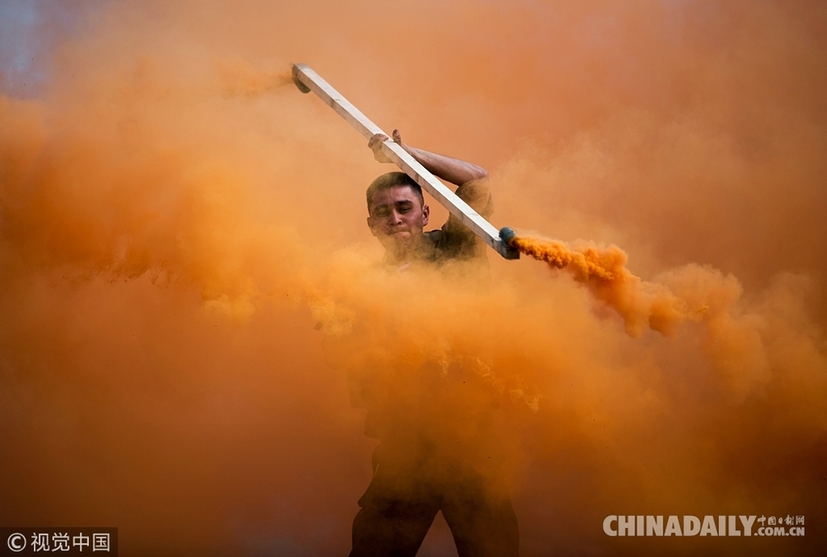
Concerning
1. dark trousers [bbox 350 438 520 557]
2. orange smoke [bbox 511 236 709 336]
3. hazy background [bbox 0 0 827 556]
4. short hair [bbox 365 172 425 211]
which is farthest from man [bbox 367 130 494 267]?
dark trousers [bbox 350 438 520 557]

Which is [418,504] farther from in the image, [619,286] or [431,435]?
[619,286]

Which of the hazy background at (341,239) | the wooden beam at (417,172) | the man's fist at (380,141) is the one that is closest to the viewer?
the wooden beam at (417,172)

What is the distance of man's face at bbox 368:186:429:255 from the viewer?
127 inches

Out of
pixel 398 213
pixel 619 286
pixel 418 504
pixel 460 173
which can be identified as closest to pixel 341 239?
pixel 398 213

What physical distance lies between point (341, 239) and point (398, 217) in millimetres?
746

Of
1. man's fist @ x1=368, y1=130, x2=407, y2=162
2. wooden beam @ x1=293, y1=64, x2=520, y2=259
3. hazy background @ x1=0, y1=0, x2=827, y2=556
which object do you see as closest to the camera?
wooden beam @ x1=293, y1=64, x2=520, y2=259

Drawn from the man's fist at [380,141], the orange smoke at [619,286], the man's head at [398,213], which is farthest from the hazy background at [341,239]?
the man's fist at [380,141]

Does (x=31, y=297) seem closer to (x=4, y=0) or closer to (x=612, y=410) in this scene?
(x=4, y=0)

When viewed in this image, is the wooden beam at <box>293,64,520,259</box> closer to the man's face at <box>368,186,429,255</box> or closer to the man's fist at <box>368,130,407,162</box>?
the man's fist at <box>368,130,407,162</box>

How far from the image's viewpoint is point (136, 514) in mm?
3742

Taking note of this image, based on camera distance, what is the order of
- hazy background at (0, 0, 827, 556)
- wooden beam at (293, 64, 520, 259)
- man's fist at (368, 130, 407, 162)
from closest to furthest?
wooden beam at (293, 64, 520, 259), man's fist at (368, 130, 407, 162), hazy background at (0, 0, 827, 556)

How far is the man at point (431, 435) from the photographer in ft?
10.6

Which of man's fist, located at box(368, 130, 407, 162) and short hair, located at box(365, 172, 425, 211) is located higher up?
man's fist, located at box(368, 130, 407, 162)

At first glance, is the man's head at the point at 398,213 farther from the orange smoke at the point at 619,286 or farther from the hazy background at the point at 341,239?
the orange smoke at the point at 619,286
